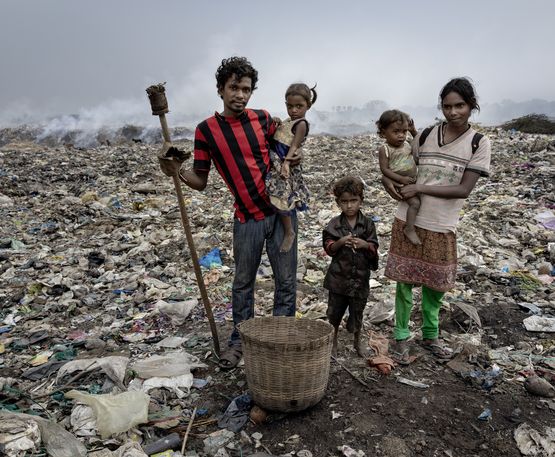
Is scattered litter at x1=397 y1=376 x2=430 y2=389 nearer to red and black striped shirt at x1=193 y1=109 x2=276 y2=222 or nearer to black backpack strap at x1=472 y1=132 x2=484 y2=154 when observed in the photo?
red and black striped shirt at x1=193 y1=109 x2=276 y2=222

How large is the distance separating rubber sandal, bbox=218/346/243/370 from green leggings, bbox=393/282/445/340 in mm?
1082

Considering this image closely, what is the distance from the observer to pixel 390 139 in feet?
9.25

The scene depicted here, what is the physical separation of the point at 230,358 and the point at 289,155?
4.42 ft

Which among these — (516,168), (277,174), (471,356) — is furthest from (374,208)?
(277,174)

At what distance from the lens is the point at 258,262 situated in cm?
296

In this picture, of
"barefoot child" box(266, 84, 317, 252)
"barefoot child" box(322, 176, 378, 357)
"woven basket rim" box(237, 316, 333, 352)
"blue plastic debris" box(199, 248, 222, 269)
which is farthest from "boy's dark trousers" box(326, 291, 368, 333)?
"blue plastic debris" box(199, 248, 222, 269)

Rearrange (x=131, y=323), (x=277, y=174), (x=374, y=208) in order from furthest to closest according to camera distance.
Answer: (x=374, y=208) → (x=131, y=323) → (x=277, y=174)

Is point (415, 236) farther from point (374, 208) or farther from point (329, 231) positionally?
point (374, 208)

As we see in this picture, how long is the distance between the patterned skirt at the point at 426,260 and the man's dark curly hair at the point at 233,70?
1.33 m

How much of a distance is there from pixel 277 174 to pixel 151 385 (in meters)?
1.49

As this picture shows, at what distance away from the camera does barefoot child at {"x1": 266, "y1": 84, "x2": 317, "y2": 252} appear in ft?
8.88

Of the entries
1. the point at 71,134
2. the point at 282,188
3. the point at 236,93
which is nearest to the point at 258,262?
the point at 282,188

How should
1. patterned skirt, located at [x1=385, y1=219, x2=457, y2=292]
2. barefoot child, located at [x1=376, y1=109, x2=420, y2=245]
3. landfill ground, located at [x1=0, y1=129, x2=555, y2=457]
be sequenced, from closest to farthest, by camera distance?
1. landfill ground, located at [x1=0, y1=129, x2=555, y2=457]
2. barefoot child, located at [x1=376, y1=109, x2=420, y2=245]
3. patterned skirt, located at [x1=385, y1=219, x2=457, y2=292]

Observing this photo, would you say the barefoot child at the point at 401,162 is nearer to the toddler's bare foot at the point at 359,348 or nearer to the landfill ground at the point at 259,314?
the toddler's bare foot at the point at 359,348
